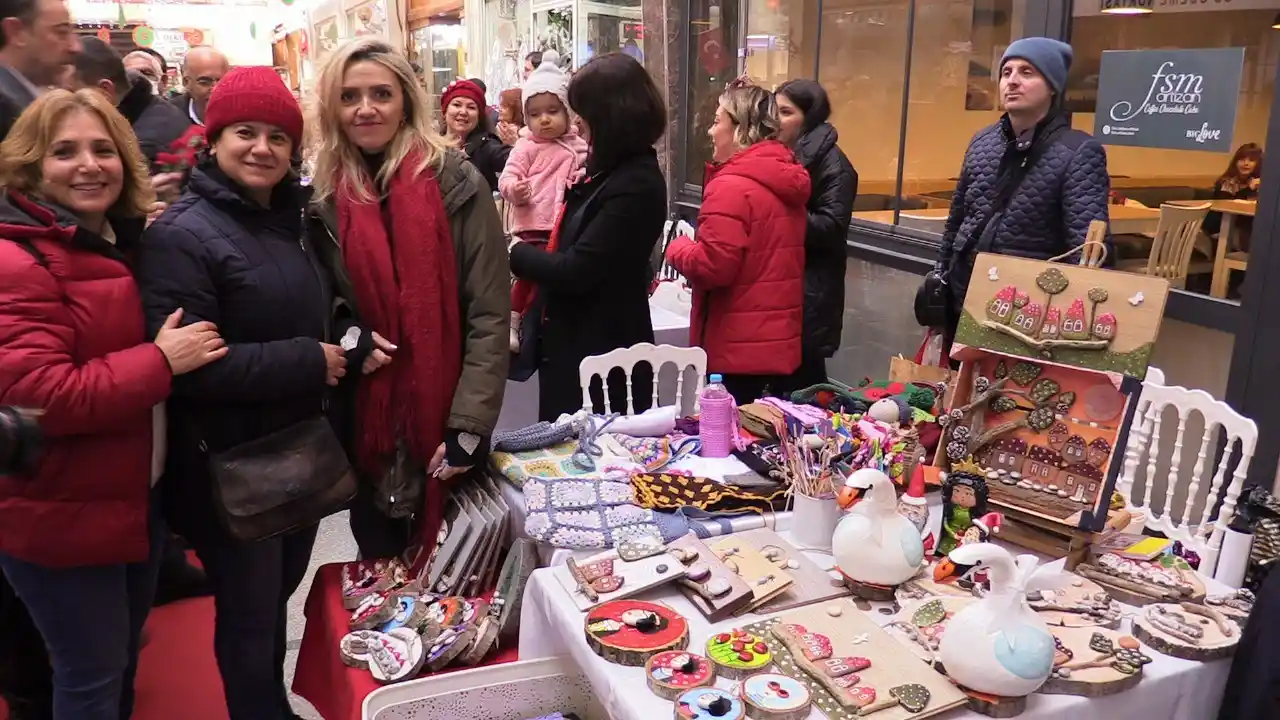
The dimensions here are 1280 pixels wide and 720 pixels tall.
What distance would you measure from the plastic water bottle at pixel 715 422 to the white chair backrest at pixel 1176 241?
5.73ft

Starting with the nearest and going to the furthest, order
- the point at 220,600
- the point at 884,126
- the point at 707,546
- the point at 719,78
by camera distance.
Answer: the point at 707,546 → the point at 220,600 → the point at 884,126 → the point at 719,78

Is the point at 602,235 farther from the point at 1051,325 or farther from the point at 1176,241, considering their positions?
the point at 1176,241

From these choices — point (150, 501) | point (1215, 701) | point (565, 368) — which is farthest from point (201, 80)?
point (1215, 701)

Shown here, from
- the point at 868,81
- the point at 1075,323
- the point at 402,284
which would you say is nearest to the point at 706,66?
the point at 868,81

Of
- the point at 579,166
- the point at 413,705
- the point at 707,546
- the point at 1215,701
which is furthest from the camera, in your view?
the point at 579,166

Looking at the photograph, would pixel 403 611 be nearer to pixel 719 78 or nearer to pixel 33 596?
pixel 33 596

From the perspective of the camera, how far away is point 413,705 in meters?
1.54

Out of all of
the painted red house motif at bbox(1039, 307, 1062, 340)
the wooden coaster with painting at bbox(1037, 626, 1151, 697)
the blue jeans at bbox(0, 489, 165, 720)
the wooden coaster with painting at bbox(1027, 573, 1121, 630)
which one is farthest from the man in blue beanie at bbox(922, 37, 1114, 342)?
the blue jeans at bbox(0, 489, 165, 720)

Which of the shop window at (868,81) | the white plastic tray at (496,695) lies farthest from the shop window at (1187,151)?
the white plastic tray at (496,695)

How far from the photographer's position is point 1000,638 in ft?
3.94

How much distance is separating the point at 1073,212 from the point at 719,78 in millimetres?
3586

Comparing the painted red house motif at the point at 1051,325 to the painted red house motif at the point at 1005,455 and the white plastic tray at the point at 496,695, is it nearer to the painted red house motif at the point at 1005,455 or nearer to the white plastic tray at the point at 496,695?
the painted red house motif at the point at 1005,455

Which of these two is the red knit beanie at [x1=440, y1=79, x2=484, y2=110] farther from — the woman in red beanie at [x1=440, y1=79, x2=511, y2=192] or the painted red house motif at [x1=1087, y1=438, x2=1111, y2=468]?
the painted red house motif at [x1=1087, y1=438, x2=1111, y2=468]

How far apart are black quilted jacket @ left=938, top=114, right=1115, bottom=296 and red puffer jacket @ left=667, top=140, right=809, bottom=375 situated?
50 centimetres
